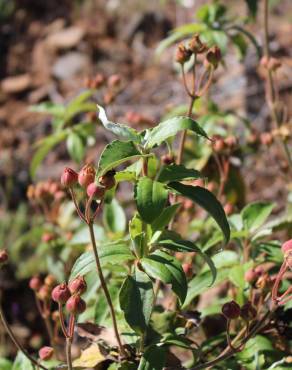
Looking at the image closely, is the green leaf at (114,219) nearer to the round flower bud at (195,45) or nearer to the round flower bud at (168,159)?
the round flower bud at (168,159)

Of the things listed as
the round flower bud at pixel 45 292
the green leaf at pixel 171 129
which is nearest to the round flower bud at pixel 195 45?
the green leaf at pixel 171 129

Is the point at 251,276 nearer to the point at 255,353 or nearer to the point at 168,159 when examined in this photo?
the point at 255,353

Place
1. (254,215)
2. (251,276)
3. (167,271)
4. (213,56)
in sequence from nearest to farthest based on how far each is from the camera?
(167,271) < (251,276) < (213,56) < (254,215)

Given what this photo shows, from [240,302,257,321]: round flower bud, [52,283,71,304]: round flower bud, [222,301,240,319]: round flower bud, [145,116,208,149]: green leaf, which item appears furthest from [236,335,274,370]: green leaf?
[145,116,208,149]: green leaf

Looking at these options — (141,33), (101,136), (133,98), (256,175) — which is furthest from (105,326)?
(141,33)

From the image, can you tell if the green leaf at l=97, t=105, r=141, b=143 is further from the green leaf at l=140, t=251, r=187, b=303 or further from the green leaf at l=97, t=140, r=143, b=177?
the green leaf at l=140, t=251, r=187, b=303

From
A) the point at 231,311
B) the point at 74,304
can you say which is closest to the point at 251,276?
the point at 231,311
